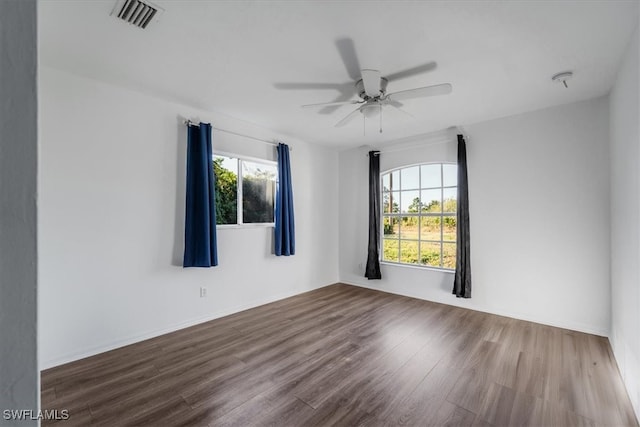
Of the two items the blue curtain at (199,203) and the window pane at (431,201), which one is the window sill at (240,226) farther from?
the window pane at (431,201)

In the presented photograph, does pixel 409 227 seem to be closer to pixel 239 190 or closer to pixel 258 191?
pixel 258 191

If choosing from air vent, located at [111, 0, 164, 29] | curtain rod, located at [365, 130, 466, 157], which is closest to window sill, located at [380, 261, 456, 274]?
curtain rod, located at [365, 130, 466, 157]

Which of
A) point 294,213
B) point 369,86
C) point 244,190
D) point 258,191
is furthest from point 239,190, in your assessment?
point 369,86

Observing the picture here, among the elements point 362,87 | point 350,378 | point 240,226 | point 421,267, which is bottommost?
point 350,378

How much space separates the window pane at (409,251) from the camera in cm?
458

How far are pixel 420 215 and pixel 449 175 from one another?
2.44 feet

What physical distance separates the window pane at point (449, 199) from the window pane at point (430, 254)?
57cm

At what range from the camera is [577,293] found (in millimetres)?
3174

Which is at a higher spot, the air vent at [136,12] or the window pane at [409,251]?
the air vent at [136,12]

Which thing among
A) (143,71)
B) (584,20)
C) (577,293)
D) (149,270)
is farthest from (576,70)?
(149,270)

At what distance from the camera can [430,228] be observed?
442 centimetres
